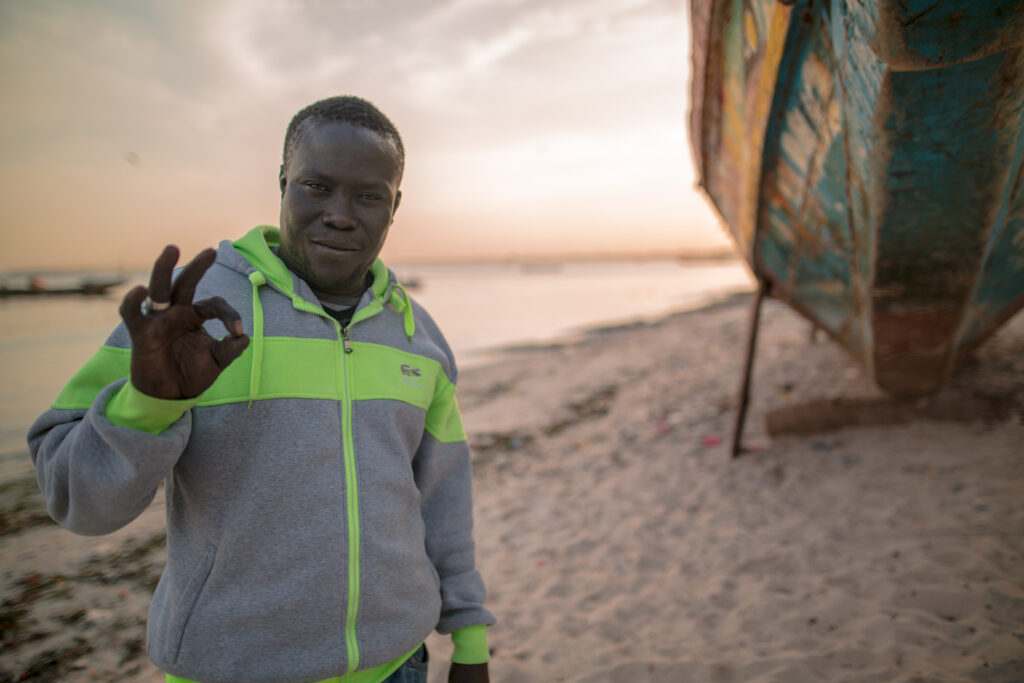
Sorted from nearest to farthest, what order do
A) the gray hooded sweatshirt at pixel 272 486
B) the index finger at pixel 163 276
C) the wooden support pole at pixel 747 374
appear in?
the index finger at pixel 163 276
the gray hooded sweatshirt at pixel 272 486
the wooden support pole at pixel 747 374

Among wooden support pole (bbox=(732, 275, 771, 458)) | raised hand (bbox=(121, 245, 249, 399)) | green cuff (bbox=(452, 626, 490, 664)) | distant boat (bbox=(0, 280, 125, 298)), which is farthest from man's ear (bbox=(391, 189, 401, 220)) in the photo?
distant boat (bbox=(0, 280, 125, 298))

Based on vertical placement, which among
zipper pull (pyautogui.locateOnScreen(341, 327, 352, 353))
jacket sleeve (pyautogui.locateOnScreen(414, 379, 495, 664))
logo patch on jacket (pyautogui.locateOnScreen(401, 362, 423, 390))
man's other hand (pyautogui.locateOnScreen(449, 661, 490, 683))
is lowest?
man's other hand (pyautogui.locateOnScreen(449, 661, 490, 683))

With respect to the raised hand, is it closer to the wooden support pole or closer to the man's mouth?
the man's mouth

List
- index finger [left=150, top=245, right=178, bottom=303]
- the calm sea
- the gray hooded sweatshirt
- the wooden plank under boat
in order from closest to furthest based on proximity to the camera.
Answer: index finger [left=150, top=245, right=178, bottom=303]
the gray hooded sweatshirt
the wooden plank under boat
the calm sea

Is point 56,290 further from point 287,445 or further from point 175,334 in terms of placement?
point 175,334

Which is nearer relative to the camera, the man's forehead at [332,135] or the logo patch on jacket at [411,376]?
the man's forehead at [332,135]

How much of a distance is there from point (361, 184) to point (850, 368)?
22.8 ft

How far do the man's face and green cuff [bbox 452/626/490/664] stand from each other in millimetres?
973

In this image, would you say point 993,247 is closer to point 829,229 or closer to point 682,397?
point 829,229

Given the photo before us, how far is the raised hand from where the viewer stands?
0.82m

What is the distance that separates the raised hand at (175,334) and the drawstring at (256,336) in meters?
0.21

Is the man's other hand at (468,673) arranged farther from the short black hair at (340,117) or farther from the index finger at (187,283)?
the short black hair at (340,117)

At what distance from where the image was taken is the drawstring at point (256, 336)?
3.58 feet

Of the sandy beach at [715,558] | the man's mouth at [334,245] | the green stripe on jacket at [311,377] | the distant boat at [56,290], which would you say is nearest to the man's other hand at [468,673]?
the green stripe on jacket at [311,377]
